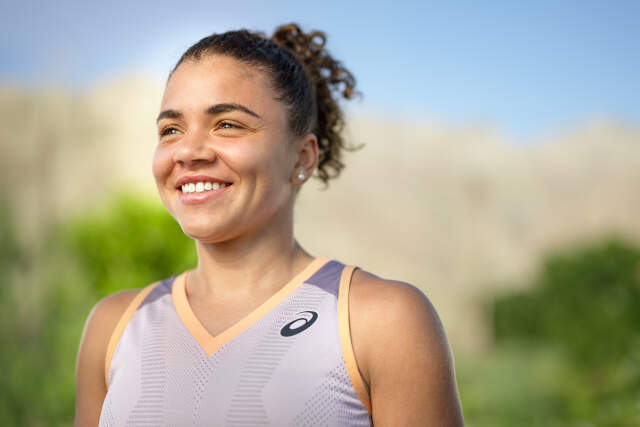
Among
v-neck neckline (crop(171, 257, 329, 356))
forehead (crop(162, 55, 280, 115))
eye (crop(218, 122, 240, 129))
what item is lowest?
v-neck neckline (crop(171, 257, 329, 356))

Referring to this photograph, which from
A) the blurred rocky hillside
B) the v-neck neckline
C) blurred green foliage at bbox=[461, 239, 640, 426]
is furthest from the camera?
blurred green foliage at bbox=[461, 239, 640, 426]

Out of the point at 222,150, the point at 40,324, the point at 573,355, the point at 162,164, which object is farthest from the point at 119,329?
the point at 573,355

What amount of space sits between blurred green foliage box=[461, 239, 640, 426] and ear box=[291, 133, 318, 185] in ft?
15.2

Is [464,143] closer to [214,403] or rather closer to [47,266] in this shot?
Answer: [47,266]

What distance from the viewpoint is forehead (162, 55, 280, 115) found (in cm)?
148

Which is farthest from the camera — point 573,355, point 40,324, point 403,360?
point 573,355

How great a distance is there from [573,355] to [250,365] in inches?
239

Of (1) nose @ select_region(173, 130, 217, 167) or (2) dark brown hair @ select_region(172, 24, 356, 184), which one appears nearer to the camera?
(1) nose @ select_region(173, 130, 217, 167)

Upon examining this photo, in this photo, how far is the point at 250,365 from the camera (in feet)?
4.45

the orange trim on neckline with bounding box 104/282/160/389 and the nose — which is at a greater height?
the nose

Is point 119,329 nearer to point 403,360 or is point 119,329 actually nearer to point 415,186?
point 403,360

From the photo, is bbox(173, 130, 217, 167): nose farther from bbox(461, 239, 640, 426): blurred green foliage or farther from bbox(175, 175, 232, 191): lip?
bbox(461, 239, 640, 426): blurred green foliage

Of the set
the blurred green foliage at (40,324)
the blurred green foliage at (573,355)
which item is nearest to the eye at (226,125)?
the blurred green foliage at (40,324)

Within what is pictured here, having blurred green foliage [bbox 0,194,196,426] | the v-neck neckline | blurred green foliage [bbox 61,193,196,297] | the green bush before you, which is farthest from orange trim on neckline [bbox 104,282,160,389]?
the green bush
